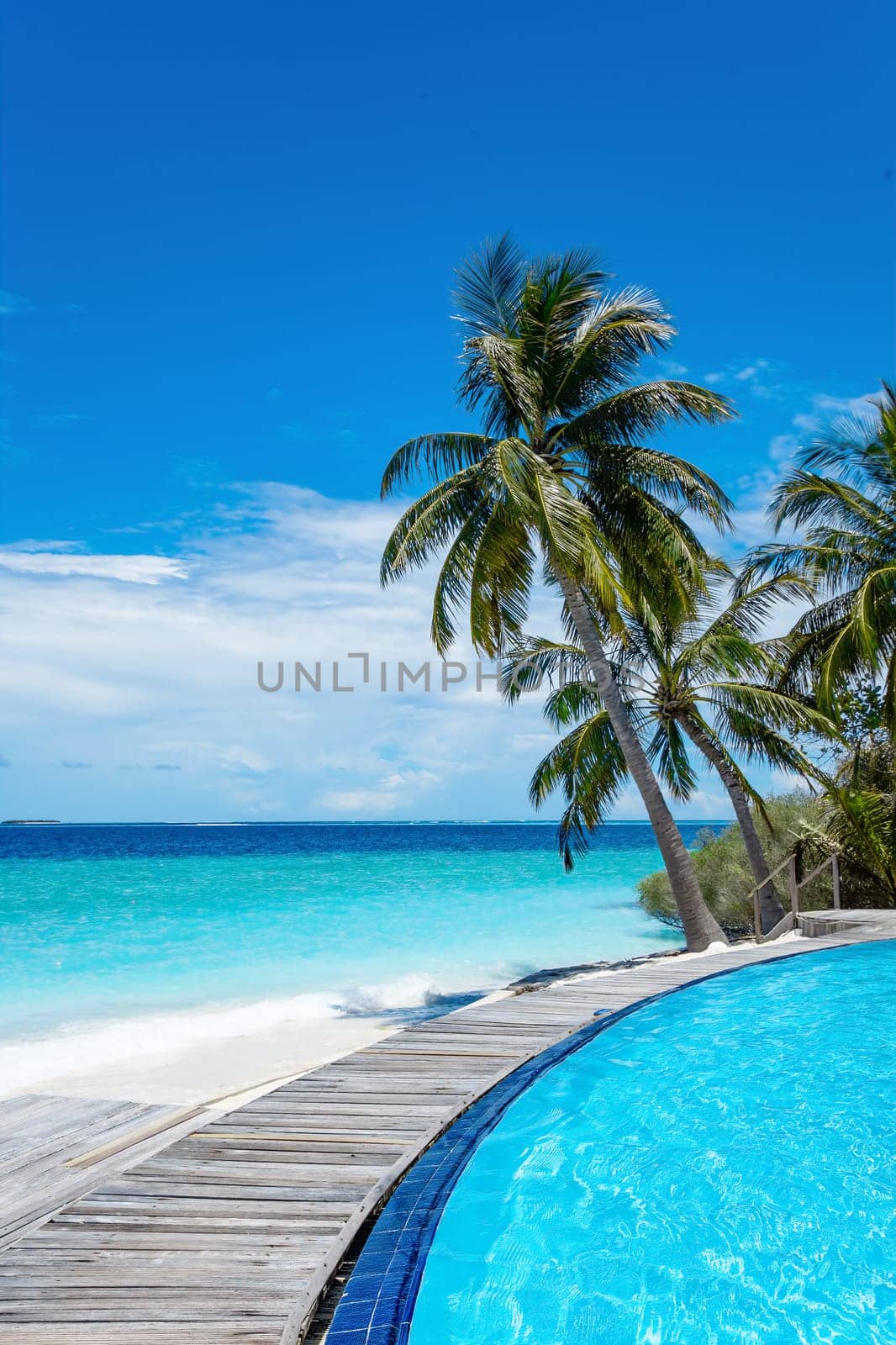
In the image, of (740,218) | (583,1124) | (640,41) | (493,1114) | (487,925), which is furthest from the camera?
(487,925)

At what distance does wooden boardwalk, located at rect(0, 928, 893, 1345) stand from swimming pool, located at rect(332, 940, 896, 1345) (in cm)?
19

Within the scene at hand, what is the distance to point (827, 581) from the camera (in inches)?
540

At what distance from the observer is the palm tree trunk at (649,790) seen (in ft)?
36.0

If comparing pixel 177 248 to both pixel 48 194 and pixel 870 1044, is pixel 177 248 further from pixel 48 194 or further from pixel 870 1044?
pixel 870 1044

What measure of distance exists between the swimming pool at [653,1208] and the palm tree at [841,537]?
805 centimetres

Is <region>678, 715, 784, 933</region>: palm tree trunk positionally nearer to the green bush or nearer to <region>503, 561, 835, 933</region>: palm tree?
<region>503, 561, 835, 933</region>: palm tree

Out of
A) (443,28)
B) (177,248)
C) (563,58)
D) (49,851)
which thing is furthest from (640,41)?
(49,851)

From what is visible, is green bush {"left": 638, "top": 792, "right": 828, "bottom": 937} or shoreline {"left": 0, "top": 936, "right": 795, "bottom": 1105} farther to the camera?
green bush {"left": 638, "top": 792, "right": 828, "bottom": 937}

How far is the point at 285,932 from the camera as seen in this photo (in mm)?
19859

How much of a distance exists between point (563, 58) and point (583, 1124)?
11.8 metres

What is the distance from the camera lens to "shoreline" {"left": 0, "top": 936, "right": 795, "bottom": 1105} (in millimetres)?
8078

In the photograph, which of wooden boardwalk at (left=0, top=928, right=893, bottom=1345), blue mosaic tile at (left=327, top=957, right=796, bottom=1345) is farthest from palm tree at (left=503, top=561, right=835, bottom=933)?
blue mosaic tile at (left=327, top=957, right=796, bottom=1345)

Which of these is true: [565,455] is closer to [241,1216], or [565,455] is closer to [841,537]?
[841,537]

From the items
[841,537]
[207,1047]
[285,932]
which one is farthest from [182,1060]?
[841,537]
